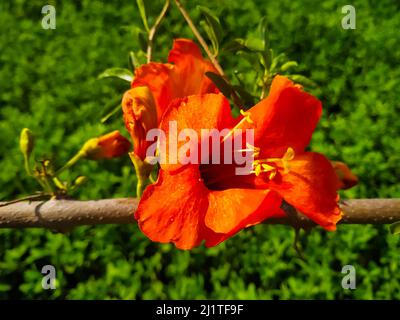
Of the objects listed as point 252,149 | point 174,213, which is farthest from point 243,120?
point 174,213

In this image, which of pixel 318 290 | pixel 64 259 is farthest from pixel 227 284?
pixel 64 259

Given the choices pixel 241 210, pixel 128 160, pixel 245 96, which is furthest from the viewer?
pixel 128 160

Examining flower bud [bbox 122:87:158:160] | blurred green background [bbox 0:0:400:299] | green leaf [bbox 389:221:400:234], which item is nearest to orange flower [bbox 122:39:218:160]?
flower bud [bbox 122:87:158:160]

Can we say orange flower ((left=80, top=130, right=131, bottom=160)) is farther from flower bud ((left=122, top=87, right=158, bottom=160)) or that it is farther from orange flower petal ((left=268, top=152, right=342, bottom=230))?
orange flower petal ((left=268, top=152, right=342, bottom=230))

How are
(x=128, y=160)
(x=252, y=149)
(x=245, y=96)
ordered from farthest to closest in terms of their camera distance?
(x=128, y=160) < (x=245, y=96) < (x=252, y=149)

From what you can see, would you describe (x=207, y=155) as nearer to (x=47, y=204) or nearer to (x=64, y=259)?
(x=47, y=204)

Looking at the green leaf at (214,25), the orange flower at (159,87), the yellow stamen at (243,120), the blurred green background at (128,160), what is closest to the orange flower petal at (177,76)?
the orange flower at (159,87)

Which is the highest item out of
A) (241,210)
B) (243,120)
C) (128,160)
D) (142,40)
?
(142,40)

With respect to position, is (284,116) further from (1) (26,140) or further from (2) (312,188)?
(1) (26,140)
